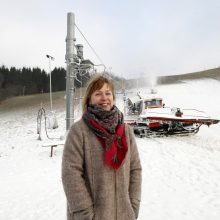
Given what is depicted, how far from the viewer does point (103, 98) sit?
7.76ft

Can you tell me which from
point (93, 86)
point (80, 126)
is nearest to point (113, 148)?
point (80, 126)

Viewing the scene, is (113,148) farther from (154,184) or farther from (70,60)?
(70,60)

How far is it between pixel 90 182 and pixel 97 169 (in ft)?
0.38

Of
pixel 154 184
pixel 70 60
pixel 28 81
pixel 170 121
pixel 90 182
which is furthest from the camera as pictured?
pixel 28 81

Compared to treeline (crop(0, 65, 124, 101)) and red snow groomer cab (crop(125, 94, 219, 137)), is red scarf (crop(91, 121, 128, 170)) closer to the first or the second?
red snow groomer cab (crop(125, 94, 219, 137))

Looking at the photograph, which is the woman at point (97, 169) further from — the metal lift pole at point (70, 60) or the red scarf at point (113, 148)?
the metal lift pole at point (70, 60)

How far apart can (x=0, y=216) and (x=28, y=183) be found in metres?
1.91

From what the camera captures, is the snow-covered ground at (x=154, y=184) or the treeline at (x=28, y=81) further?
the treeline at (x=28, y=81)

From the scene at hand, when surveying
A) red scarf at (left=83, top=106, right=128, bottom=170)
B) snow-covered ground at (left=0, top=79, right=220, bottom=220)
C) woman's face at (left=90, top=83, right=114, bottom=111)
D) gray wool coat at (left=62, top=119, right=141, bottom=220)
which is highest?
woman's face at (left=90, top=83, right=114, bottom=111)

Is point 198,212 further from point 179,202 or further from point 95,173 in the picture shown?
point 95,173

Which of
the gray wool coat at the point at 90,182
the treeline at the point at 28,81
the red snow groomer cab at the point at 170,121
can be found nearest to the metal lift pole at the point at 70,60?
the red snow groomer cab at the point at 170,121

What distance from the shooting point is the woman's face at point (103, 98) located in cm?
237

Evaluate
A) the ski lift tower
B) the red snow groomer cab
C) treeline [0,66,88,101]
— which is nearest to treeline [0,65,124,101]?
treeline [0,66,88,101]

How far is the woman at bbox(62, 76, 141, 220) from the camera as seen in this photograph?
208 cm
